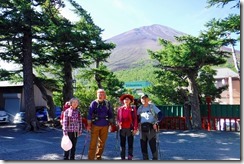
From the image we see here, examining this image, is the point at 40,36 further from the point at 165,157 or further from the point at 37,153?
the point at 165,157

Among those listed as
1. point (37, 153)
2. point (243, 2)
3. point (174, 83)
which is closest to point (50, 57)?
point (174, 83)

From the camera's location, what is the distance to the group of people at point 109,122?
4234 millimetres

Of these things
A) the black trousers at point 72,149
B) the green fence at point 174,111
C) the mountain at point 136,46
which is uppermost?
the mountain at point 136,46

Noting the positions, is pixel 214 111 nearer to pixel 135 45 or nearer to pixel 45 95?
pixel 135 45

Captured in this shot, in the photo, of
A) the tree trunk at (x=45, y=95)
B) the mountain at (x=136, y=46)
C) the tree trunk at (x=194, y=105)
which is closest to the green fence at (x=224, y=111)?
the tree trunk at (x=194, y=105)

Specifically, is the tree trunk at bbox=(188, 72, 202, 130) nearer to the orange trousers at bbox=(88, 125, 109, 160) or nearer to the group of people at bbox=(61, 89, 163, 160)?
the group of people at bbox=(61, 89, 163, 160)

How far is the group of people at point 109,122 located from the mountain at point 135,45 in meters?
2.79

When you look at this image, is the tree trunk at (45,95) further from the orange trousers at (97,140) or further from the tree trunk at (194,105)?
the orange trousers at (97,140)

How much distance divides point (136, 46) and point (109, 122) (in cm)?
442

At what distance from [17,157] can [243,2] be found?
4702 millimetres

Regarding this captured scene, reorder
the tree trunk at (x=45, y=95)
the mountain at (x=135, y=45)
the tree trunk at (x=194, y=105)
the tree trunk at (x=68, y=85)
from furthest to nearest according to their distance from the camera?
the tree trunk at (x=45, y=95)
the tree trunk at (x=68, y=85)
the tree trunk at (x=194, y=105)
the mountain at (x=135, y=45)

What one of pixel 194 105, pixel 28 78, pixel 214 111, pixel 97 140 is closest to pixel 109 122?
pixel 97 140

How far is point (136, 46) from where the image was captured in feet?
27.5

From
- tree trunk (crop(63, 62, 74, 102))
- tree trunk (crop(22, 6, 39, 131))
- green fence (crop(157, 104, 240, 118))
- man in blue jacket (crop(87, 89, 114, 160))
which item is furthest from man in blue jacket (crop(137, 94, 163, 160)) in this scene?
tree trunk (crop(63, 62, 74, 102))
